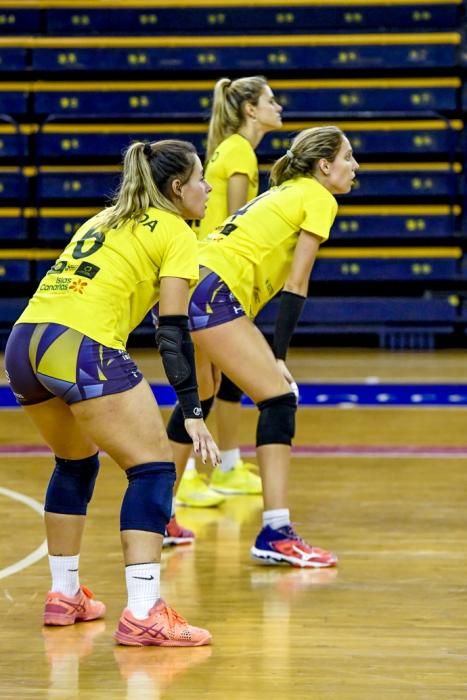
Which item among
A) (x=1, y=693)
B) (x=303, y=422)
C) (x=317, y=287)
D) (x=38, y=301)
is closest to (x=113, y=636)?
(x=1, y=693)

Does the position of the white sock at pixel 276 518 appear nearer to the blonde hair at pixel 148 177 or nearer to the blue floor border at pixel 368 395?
the blonde hair at pixel 148 177

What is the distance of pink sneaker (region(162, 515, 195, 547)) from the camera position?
522 centimetres

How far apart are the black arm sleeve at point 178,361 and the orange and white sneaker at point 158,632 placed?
0.56m

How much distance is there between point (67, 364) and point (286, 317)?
4.60ft

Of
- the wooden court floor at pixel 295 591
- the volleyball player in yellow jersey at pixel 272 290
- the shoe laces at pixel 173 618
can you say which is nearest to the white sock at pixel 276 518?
the volleyball player in yellow jersey at pixel 272 290

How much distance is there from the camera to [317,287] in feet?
39.5

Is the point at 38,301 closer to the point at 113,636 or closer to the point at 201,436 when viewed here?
the point at 201,436

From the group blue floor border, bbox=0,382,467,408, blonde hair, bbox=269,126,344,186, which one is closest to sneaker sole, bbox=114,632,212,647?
blonde hair, bbox=269,126,344,186

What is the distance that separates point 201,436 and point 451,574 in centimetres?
133

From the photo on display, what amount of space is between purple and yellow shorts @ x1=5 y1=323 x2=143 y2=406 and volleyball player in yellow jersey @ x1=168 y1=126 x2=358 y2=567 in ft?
3.73

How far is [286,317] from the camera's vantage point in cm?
499

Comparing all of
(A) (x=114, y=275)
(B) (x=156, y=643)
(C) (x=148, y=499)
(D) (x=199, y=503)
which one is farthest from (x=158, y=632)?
A: (D) (x=199, y=503)

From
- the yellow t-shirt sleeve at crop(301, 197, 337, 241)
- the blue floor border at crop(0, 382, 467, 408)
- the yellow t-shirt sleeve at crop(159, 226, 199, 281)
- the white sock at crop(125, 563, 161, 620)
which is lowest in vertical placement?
the blue floor border at crop(0, 382, 467, 408)

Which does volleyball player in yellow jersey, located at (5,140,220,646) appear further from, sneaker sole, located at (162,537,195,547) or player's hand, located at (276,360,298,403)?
sneaker sole, located at (162,537,195,547)
